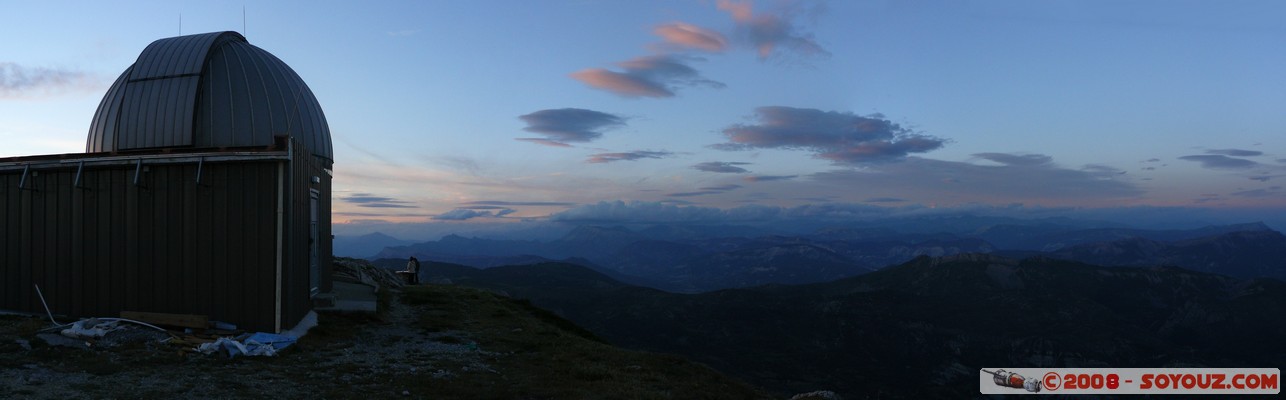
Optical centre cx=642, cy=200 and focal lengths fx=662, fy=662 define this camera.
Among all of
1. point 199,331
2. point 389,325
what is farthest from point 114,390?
point 389,325

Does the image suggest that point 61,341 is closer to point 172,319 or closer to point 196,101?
point 172,319

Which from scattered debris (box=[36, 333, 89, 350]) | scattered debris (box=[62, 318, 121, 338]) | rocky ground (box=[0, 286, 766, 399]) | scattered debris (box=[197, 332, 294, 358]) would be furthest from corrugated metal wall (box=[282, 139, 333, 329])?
Result: scattered debris (box=[36, 333, 89, 350])

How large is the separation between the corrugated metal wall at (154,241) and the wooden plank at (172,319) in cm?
41

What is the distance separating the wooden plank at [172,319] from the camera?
1798cm

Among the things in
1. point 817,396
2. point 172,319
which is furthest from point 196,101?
point 817,396

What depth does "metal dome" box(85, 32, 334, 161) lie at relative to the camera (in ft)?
78.3

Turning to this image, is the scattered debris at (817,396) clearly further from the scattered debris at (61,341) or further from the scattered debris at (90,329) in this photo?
the scattered debris at (90,329)

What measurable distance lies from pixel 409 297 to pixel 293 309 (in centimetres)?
1389

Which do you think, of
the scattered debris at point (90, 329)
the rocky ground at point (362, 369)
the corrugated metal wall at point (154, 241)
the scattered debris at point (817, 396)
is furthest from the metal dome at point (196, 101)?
the scattered debris at point (817, 396)

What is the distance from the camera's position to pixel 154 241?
18922 millimetres

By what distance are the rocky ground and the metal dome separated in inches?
305

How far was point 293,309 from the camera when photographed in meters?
19.5

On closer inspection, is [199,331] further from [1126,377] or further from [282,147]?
[1126,377]

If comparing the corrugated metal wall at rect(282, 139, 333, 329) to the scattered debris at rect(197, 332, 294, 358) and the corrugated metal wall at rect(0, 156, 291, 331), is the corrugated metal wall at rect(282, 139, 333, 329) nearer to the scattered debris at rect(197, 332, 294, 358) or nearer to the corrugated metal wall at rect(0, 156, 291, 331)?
the corrugated metal wall at rect(0, 156, 291, 331)
